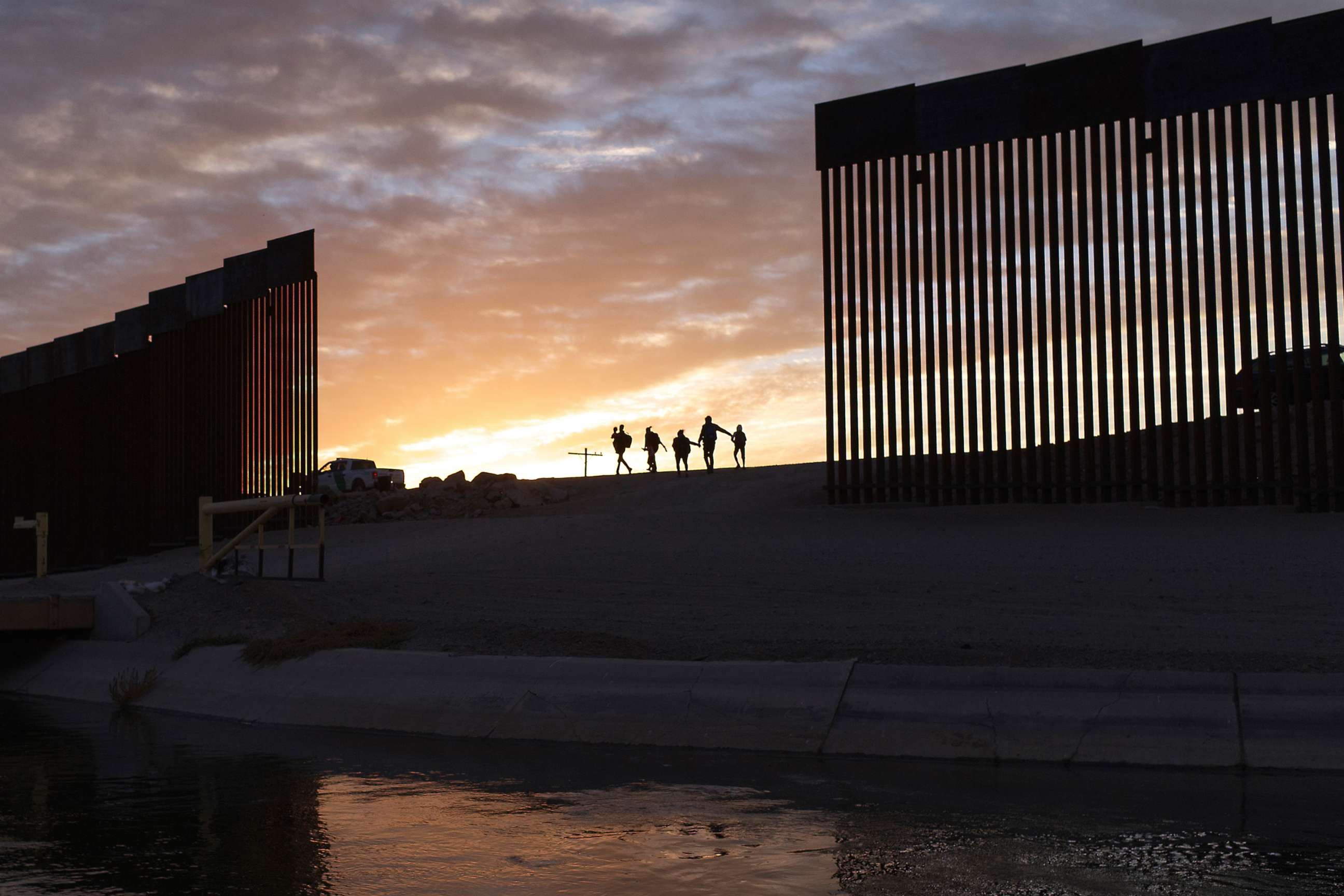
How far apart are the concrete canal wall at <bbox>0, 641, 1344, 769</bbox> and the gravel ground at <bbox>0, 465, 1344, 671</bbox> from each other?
811 millimetres

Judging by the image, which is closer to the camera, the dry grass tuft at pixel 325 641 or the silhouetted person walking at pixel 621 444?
the dry grass tuft at pixel 325 641

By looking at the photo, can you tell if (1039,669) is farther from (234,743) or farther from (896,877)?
(234,743)

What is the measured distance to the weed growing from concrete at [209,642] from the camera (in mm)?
14156

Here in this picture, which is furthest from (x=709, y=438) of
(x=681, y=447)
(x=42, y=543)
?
(x=42, y=543)

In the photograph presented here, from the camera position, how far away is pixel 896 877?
5973 millimetres

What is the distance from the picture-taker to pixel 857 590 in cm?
1492

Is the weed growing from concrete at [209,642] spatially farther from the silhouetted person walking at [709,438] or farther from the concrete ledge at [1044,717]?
the silhouetted person walking at [709,438]

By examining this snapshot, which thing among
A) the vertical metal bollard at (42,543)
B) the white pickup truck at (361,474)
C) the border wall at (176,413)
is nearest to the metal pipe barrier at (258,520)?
the vertical metal bollard at (42,543)

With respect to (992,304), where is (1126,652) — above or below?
below

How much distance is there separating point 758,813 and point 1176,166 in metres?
15.5

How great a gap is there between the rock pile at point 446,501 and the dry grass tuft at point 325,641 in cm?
1463

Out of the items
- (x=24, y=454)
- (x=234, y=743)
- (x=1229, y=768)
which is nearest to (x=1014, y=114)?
(x=1229, y=768)

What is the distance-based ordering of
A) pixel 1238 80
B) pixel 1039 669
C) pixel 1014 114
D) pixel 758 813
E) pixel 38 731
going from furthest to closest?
pixel 1014 114 → pixel 1238 80 → pixel 38 731 → pixel 1039 669 → pixel 758 813

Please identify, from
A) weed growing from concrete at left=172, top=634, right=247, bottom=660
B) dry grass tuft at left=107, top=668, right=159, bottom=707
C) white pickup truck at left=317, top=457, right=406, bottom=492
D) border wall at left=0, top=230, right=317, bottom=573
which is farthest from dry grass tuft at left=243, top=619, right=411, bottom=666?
white pickup truck at left=317, top=457, right=406, bottom=492
